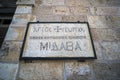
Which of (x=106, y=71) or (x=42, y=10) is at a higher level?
(x=42, y=10)

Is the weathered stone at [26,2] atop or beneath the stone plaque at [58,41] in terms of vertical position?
atop

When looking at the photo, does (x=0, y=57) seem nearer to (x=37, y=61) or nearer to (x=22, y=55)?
(x=22, y=55)

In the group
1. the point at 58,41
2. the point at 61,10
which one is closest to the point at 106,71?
the point at 58,41

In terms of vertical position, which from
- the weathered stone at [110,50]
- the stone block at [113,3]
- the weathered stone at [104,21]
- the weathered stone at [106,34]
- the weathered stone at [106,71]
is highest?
the stone block at [113,3]

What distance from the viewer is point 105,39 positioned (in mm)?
2029

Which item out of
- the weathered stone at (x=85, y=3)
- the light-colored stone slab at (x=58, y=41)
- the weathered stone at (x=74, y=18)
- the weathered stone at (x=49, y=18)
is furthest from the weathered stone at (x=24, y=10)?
the weathered stone at (x=85, y=3)

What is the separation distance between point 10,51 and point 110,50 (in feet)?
4.40

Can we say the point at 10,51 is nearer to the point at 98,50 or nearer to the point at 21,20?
the point at 21,20

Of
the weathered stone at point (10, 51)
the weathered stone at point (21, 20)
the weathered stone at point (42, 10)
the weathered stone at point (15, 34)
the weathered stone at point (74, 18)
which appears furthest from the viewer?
the weathered stone at point (42, 10)

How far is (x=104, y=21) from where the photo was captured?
7.50ft

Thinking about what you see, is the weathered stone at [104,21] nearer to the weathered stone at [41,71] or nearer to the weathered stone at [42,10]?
the weathered stone at [42,10]

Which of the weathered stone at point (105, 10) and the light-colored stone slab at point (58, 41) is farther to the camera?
the weathered stone at point (105, 10)

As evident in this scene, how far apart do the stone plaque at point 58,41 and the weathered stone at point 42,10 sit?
30 cm

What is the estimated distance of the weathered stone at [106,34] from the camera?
204 centimetres
